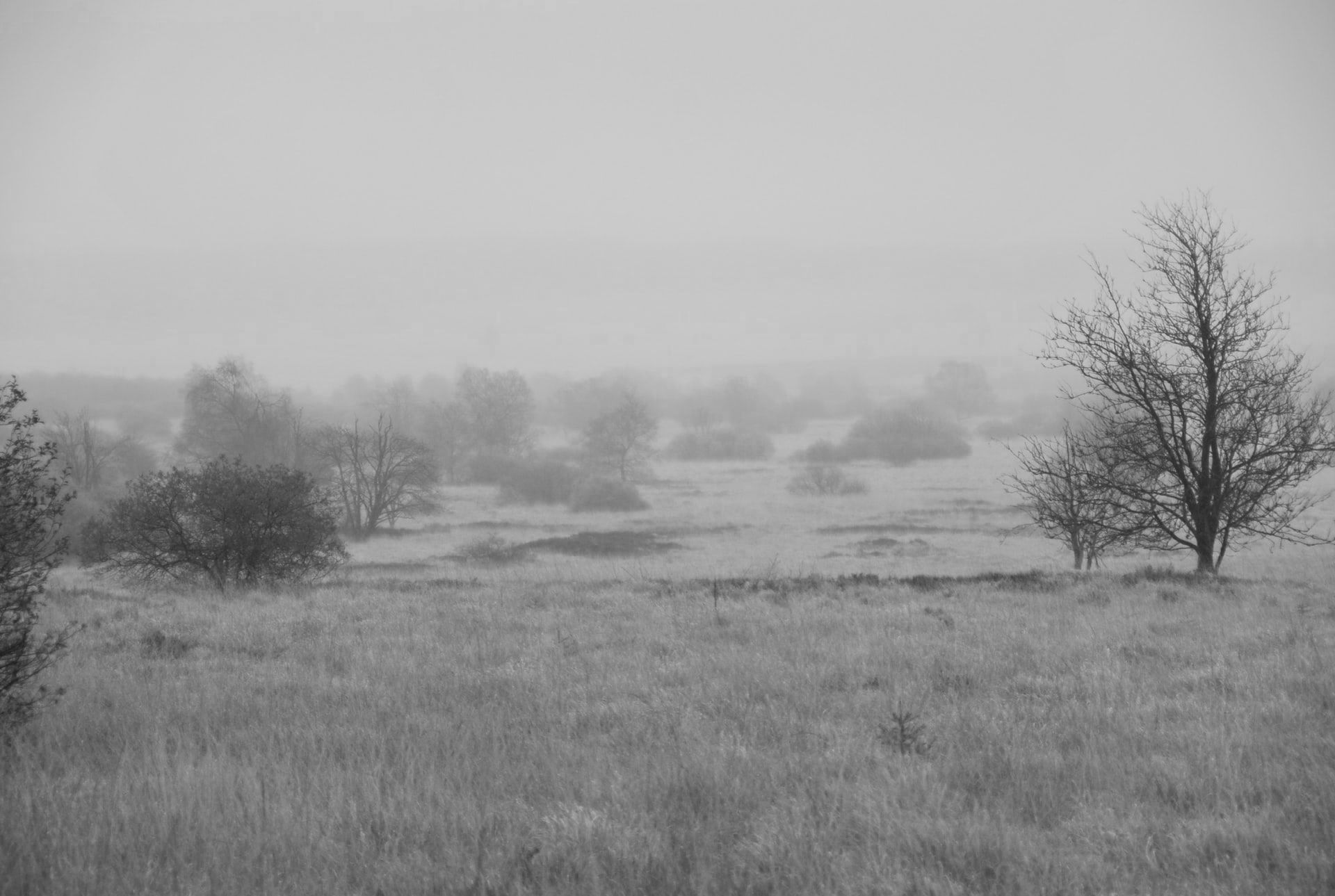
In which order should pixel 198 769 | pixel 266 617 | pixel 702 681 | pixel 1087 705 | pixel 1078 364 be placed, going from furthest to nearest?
pixel 1078 364, pixel 266 617, pixel 702 681, pixel 1087 705, pixel 198 769

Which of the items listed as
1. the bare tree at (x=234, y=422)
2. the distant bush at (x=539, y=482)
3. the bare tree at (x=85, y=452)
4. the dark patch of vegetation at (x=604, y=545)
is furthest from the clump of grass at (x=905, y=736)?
the distant bush at (x=539, y=482)

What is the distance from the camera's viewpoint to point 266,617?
36.7ft

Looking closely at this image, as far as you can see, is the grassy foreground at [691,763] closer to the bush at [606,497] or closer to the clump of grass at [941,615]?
the clump of grass at [941,615]

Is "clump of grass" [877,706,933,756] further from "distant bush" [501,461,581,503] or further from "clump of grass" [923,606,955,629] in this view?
"distant bush" [501,461,581,503]

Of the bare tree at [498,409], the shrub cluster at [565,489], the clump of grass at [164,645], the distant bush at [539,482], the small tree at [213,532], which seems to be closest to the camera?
the clump of grass at [164,645]

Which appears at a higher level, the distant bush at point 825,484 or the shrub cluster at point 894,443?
the shrub cluster at point 894,443

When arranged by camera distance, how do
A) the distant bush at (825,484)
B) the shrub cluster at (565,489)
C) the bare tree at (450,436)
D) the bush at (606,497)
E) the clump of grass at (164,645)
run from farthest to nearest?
the bare tree at (450,436)
the distant bush at (825,484)
the shrub cluster at (565,489)
the bush at (606,497)
the clump of grass at (164,645)

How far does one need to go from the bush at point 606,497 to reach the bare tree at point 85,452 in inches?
1170

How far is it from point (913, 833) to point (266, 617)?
33.8 feet

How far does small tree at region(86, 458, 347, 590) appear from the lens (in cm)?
1778

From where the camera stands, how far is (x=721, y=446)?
8769cm

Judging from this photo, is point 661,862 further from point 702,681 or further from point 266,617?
point 266,617

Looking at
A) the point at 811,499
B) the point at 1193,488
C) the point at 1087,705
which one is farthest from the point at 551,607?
the point at 811,499

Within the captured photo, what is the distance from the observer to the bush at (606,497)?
53.7 m
